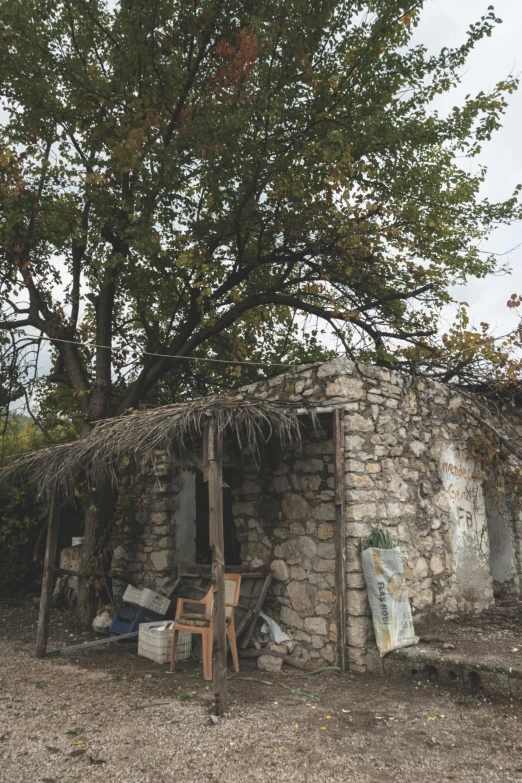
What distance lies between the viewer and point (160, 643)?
602cm

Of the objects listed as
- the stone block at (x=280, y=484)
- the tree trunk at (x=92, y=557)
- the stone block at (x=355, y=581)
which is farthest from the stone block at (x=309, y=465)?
the tree trunk at (x=92, y=557)

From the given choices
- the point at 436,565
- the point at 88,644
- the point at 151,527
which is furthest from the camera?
the point at 151,527

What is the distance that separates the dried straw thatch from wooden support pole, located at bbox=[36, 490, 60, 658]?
1.10 feet

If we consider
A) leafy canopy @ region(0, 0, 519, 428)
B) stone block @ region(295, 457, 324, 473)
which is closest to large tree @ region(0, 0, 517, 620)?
leafy canopy @ region(0, 0, 519, 428)

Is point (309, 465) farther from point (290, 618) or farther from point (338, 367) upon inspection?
point (290, 618)

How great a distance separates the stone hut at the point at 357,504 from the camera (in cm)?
544

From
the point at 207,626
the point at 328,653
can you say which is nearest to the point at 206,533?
the point at 207,626

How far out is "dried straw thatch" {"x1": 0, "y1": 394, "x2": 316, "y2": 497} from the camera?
498cm

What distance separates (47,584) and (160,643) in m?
1.53

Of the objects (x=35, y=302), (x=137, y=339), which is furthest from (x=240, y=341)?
(x=35, y=302)

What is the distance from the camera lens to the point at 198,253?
27.3 ft

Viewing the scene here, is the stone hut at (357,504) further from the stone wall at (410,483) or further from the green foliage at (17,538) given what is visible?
the green foliage at (17,538)

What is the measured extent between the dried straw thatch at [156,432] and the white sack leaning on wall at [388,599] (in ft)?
4.34

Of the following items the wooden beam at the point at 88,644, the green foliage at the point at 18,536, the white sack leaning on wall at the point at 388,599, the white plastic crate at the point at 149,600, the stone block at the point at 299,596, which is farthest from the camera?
the green foliage at the point at 18,536
